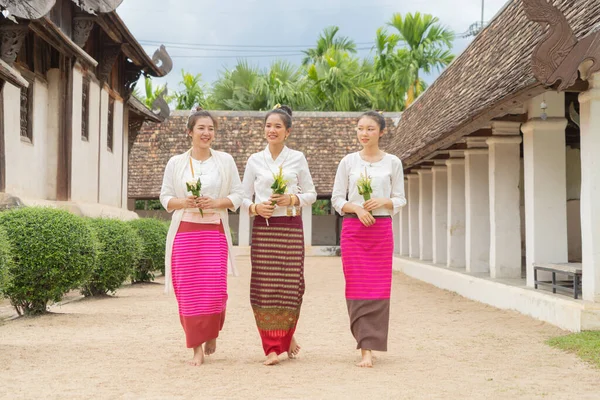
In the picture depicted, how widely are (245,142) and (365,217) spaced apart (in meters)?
24.7

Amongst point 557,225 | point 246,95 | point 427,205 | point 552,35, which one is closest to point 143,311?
point 557,225

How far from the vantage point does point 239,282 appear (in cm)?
1702

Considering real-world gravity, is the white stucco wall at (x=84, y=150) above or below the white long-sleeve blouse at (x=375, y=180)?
above

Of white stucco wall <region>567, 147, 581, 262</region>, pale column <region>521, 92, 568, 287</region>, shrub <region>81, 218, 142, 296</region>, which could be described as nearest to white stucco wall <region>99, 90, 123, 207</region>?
shrub <region>81, 218, 142, 296</region>

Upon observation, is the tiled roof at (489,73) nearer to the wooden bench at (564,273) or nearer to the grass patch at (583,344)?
the wooden bench at (564,273)

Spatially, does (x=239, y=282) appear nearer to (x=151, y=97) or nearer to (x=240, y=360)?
(x=240, y=360)

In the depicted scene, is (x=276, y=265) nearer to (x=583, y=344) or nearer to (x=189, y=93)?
(x=583, y=344)

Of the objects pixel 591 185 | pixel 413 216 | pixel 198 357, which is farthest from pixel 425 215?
pixel 198 357

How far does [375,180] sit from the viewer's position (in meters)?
6.67

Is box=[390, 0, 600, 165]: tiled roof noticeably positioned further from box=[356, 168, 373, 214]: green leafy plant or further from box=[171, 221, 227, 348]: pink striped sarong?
box=[171, 221, 227, 348]: pink striped sarong

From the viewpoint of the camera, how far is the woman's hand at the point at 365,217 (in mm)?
6480

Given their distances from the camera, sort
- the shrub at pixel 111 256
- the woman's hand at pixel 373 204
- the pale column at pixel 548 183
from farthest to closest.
A: the shrub at pixel 111 256
the pale column at pixel 548 183
the woman's hand at pixel 373 204

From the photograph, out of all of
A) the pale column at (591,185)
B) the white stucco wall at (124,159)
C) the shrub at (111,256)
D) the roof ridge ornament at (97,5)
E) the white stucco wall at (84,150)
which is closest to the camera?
the pale column at (591,185)

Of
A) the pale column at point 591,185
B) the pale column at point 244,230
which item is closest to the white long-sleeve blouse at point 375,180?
the pale column at point 591,185
